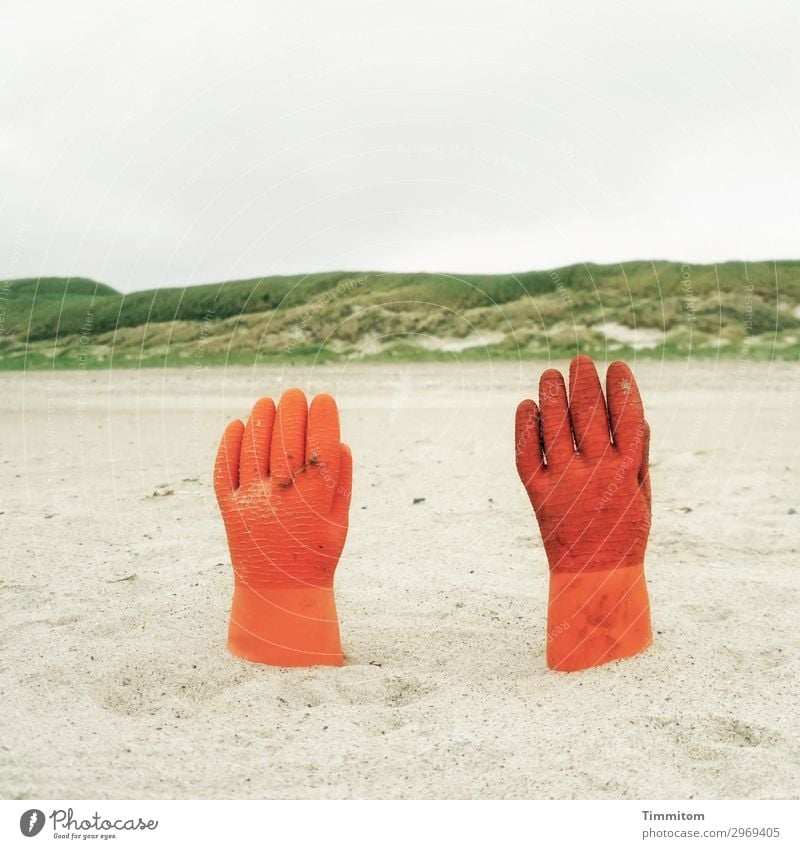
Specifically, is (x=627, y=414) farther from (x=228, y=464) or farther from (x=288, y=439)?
(x=228, y=464)

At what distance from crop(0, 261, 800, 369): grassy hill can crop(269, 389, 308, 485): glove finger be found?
39.3ft

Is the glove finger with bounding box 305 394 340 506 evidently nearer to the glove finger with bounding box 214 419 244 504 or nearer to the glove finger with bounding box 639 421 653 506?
the glove finger with bounding box 214 419 244 504

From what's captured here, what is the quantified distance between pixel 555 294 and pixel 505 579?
14.4 metres

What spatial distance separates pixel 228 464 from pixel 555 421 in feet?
3.62

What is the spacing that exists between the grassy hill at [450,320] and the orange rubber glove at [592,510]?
1207 cm

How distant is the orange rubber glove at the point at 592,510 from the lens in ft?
9.23
